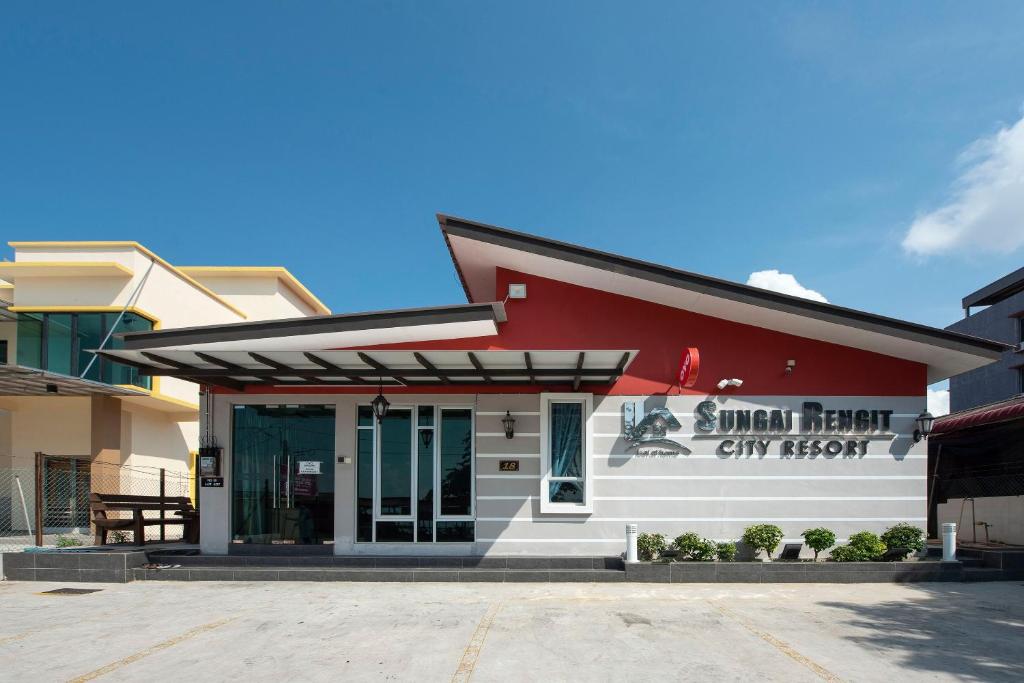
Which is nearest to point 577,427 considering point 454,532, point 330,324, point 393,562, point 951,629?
point 454,532

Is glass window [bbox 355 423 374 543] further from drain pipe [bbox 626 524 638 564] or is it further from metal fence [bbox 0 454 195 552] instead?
metal fence [bbox 0 454 195 552]

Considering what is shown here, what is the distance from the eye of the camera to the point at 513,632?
24.7ft

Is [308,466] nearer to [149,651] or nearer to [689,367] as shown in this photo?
[149,651]

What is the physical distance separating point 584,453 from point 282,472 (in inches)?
211

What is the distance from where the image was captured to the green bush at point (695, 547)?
10773 mm

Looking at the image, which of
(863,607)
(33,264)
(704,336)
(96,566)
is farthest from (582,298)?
(33,264)

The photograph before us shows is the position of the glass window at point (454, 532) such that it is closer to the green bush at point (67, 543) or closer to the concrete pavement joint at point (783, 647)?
the concrete pavement joint at point (783, 647)

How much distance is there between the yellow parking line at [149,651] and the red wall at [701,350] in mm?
5333

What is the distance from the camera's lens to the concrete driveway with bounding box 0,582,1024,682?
20.4 ft

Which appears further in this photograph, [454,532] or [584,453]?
[454,532]

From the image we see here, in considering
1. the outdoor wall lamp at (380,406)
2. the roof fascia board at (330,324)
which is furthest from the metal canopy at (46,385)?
the outdoor wall lamp at (380,406)

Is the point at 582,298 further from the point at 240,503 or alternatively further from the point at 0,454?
the point at 0,454

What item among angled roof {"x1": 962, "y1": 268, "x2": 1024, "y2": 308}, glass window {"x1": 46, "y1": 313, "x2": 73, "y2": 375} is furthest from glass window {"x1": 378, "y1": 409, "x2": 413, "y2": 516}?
angled roof {"x1": 962, "y1": 268, "x2": 1024, "y2": 308}

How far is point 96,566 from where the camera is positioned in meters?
10.7
